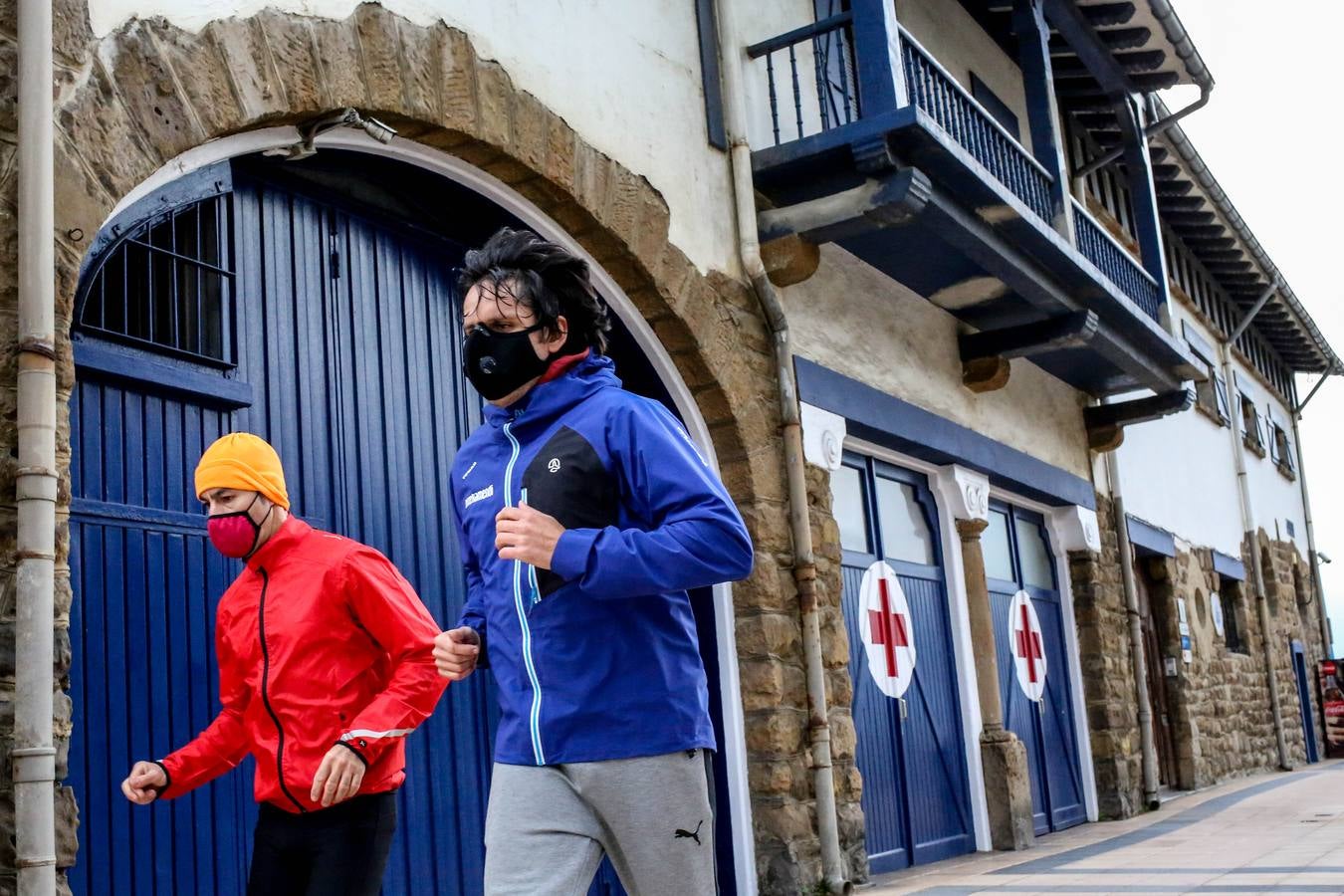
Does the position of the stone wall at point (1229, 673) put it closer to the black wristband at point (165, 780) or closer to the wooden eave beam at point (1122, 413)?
the wooden eave beam at point (1122, 413)

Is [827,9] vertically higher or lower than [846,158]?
higher

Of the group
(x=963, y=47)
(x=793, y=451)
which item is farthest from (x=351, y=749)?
(x=963, y=47)

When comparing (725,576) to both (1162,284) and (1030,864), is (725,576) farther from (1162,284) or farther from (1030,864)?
(1162,284)

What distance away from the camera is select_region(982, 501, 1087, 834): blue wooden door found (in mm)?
10680

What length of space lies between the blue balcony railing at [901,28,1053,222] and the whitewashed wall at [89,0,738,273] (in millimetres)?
1208

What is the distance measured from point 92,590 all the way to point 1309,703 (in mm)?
20794

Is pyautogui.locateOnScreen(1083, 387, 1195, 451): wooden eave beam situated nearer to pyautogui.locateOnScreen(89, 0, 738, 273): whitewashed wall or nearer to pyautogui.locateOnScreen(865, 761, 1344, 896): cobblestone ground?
pyautogui.locateOnScreen(865, 761, 1344, 896): cobblestone ground

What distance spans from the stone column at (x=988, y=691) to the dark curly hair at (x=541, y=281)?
24.3 feet

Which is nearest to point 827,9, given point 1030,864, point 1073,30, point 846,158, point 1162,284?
point 846,158

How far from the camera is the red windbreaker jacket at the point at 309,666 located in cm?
319

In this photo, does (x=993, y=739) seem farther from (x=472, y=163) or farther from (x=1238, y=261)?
(x=1238, y=261)

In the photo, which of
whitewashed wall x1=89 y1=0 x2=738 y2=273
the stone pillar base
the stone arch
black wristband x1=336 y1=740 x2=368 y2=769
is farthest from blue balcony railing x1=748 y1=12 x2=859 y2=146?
black wristband x1=336 y1=740 x2=368 y2=769

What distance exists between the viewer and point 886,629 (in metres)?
8.75

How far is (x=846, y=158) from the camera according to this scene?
303 inches
